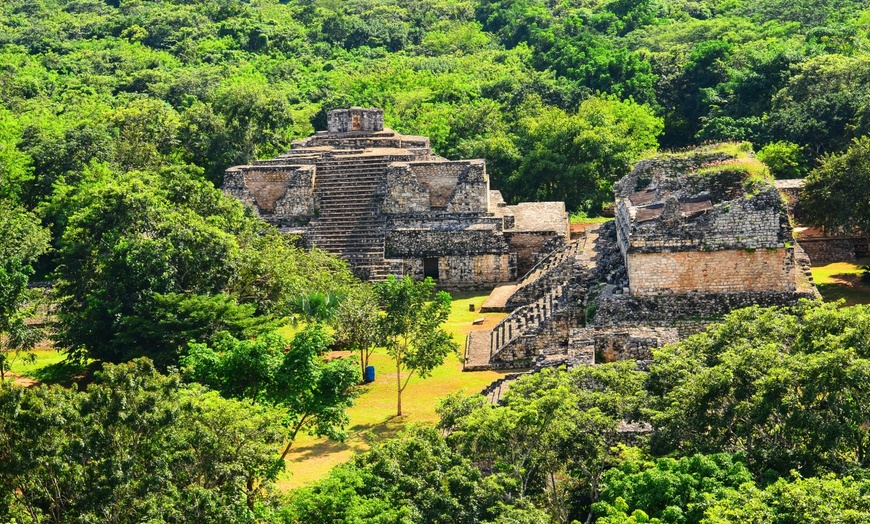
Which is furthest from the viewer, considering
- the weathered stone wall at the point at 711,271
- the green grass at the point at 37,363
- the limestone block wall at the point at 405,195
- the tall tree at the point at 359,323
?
the limestone block wall at the point at 405,195

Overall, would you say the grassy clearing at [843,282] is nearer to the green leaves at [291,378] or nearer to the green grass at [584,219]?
the green grass at [584,219]

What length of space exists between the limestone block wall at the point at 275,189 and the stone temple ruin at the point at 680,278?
11.6 m

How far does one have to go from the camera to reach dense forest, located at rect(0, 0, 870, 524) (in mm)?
15680

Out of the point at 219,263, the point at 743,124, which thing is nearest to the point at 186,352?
the point at 219,263

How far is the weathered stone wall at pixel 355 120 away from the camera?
139 feet

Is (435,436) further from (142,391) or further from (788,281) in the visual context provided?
(788,281)

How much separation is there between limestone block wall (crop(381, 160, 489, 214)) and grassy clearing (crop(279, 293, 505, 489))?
7.46 metres

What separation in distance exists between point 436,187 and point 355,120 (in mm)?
5966

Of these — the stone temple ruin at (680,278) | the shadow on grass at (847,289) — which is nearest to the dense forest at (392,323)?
the shadow on grass at (847,289)

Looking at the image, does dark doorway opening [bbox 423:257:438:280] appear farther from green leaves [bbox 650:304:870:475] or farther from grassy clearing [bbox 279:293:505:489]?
green leaves [bbox 650:304:870:475]

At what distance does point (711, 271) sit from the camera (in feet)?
83.4

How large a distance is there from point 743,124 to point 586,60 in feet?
51.6

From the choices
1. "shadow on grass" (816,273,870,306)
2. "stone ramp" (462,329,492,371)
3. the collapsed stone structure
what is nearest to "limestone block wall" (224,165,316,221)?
the collapsed stone structure

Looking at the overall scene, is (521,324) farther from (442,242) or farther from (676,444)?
(676,444)
